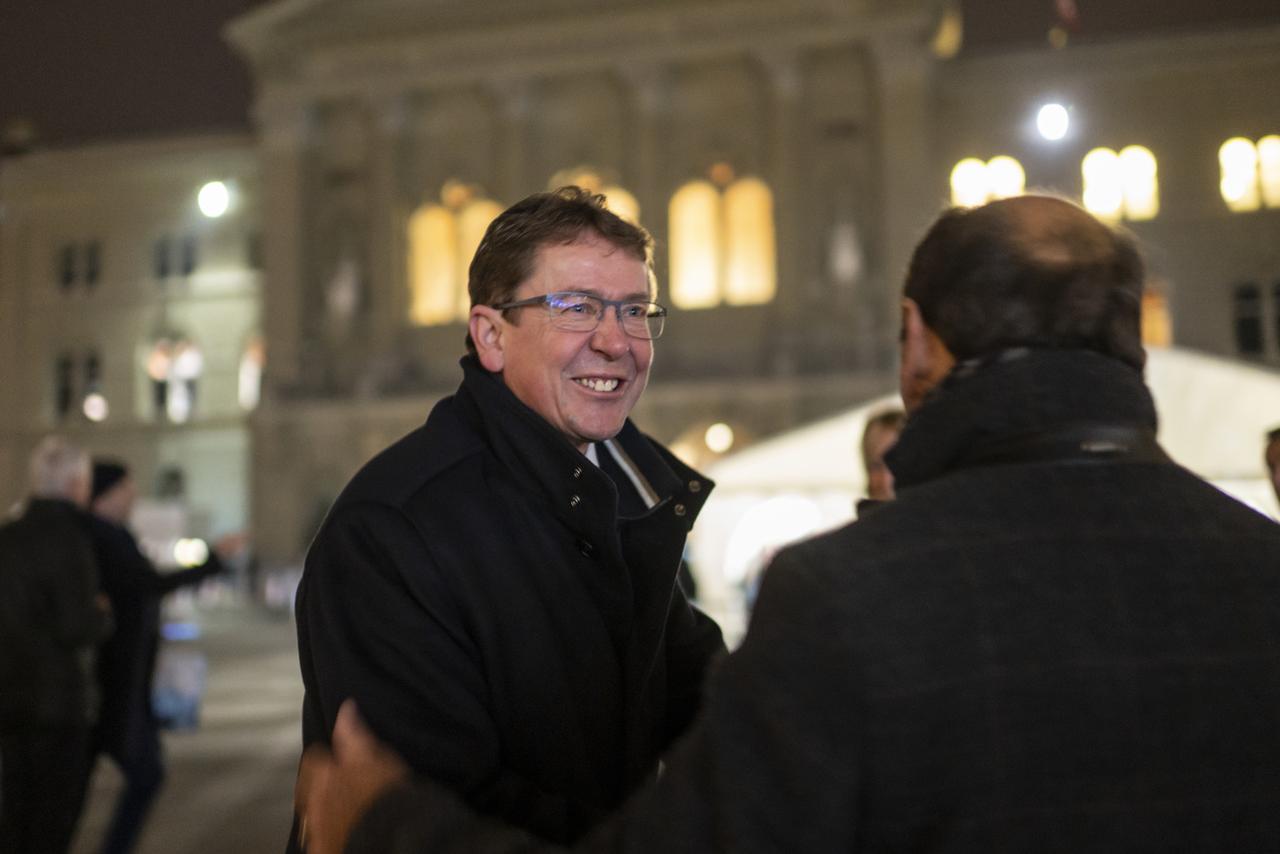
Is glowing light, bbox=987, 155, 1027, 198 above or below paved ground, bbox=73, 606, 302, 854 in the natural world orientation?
above

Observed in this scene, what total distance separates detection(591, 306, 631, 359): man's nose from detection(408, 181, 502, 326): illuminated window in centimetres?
2787

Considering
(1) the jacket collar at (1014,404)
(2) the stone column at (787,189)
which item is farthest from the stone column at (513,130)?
(1) the jacket collar at (1014,404)

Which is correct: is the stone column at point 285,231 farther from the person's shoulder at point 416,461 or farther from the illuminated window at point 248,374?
the person's shoulder at point 416,461

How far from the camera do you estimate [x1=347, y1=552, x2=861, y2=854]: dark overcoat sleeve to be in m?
1.18

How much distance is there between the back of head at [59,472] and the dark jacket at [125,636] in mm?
204

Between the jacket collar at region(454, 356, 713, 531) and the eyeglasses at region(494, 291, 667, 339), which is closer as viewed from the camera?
the jacket collar at region(454, 356, 713, 531)

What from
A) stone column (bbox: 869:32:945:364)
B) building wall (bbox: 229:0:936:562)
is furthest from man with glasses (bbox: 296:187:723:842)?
stone column (bbox: 869:32:945:364)

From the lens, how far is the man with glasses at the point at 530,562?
70.7 inches

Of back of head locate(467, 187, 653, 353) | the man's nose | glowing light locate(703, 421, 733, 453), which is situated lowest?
glowing light locate(703, 421, 733, 453)

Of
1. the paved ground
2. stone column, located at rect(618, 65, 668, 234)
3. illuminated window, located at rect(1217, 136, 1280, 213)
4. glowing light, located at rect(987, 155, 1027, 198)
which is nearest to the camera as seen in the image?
the paved ground

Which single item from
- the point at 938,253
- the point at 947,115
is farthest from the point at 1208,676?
the point at 947,115

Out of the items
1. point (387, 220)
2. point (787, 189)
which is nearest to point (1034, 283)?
point (787, 189)

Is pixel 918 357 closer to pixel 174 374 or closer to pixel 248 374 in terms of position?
pixel 248 374

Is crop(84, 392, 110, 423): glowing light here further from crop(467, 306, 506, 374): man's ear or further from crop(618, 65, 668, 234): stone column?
crop(467, 306, 506, 374): man's ear
